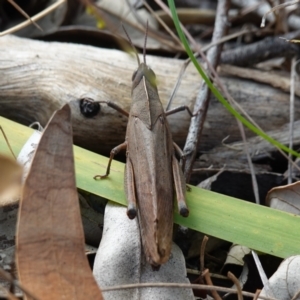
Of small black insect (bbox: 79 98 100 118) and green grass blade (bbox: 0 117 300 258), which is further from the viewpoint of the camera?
small black insect (bbox: 79 98 100 118)

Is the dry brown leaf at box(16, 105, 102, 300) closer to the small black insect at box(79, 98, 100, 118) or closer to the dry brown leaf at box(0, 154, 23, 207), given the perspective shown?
the dry brown leaf at box(0, 154, 23, 207)

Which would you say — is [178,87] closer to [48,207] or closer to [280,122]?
[280,122]

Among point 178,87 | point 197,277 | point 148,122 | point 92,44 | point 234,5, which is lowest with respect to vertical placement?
point 197,277

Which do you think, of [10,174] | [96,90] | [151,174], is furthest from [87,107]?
[10,174]

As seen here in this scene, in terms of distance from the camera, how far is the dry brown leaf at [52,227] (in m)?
1.32

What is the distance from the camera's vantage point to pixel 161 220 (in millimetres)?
1585

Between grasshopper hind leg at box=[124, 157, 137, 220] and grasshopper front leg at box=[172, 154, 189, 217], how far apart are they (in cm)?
14

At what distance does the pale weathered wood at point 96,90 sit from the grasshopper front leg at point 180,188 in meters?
0.61

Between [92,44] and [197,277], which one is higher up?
[92,44]

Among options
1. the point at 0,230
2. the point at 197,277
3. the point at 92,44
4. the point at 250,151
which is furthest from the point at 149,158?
the point at 92,44

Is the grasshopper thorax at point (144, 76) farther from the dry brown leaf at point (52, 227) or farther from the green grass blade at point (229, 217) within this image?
the dry brown leaf at point (52, 227)

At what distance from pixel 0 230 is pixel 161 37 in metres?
1.68

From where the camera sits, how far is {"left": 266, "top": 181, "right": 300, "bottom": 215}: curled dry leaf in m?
1.89

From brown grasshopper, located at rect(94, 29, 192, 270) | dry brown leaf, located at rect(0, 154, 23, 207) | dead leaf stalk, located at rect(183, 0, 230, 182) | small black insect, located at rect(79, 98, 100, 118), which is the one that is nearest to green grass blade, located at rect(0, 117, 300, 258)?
brown grasshopper, located at rect(94, 29, 192, 270)
